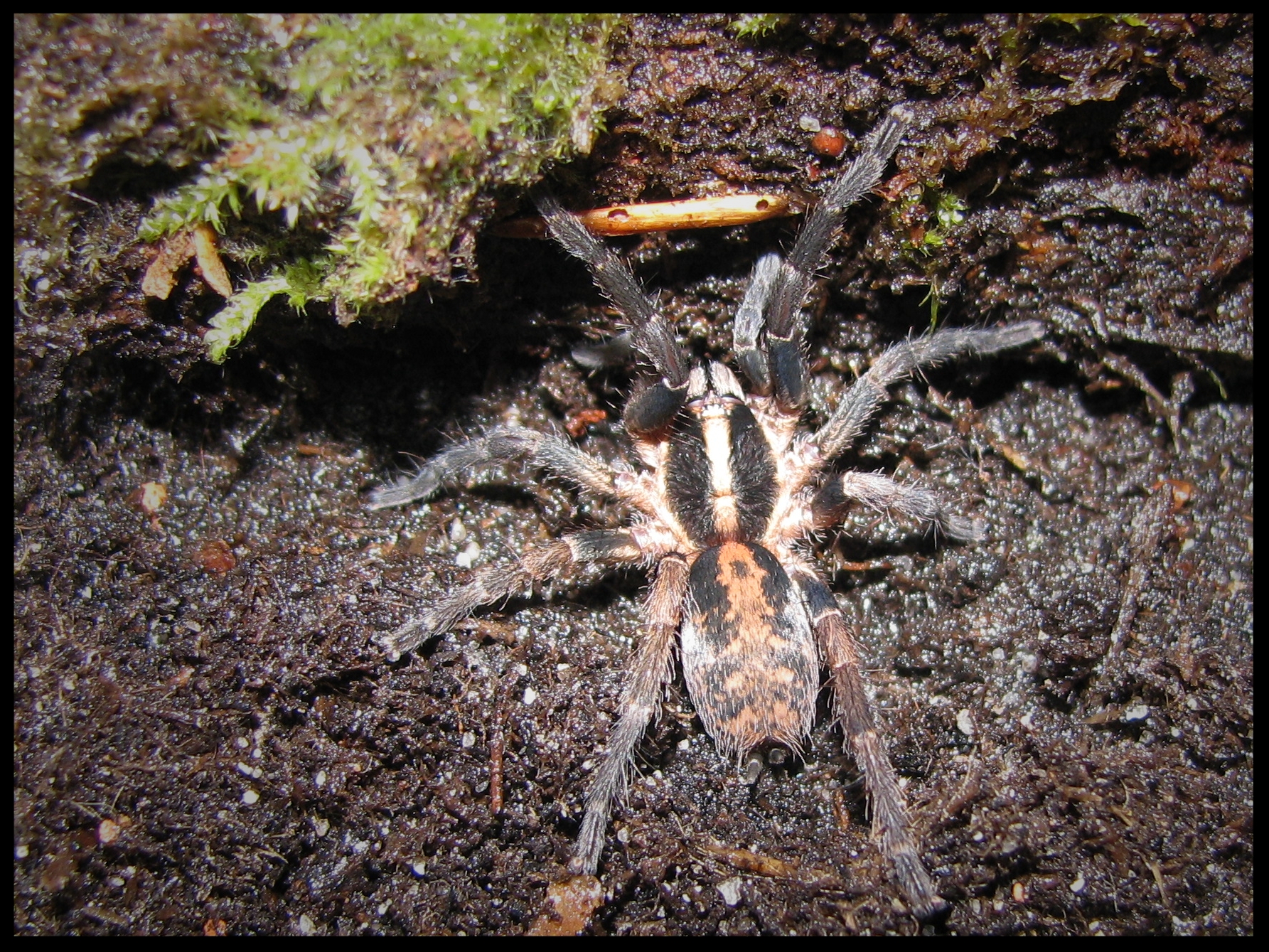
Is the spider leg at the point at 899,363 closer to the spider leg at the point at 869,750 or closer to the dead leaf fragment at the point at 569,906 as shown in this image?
the spider leg at the point at 869,750

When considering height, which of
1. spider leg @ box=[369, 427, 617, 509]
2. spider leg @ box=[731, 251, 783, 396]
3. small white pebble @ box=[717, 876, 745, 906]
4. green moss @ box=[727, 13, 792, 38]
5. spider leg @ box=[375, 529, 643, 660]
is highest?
green moss @ box=[727, 13, 792, 38]

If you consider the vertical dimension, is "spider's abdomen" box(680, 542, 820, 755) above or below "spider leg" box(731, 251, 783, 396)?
below

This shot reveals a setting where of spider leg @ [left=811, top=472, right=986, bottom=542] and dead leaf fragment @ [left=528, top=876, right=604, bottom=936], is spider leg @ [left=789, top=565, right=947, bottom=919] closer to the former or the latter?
spider leg @ [left=811, top=472, right=986, bottom=542]

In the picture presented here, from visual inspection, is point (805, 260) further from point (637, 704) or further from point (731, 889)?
point (731, 889)

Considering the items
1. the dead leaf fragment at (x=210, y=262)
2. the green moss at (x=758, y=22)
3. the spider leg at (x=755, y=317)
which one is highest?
the green moss at (x=758, y=22)

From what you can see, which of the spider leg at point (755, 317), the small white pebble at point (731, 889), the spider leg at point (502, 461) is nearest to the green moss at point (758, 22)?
the spider leg at point (755, 317)

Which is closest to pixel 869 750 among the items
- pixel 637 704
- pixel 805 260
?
pixel 637 704

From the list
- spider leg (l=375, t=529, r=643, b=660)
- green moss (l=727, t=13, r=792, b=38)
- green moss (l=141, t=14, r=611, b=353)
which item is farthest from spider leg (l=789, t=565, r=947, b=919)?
green moss (l=727, t=13, r=792, b=38)

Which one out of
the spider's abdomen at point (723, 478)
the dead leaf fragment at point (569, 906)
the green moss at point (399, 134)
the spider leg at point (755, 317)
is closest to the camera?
the green moss at point (399, 134)
